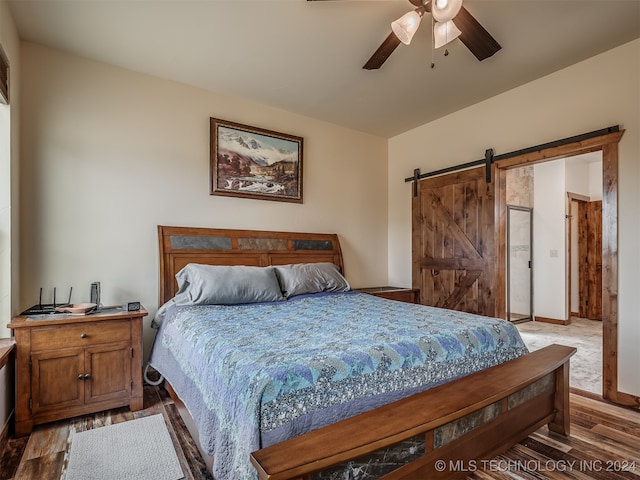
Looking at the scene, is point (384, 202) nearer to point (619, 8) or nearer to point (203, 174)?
point (203, 174)

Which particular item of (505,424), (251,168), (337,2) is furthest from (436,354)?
(251,168)

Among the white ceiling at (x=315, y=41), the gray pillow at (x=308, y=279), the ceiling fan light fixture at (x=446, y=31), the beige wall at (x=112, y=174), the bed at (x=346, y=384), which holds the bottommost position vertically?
the bed at (x=346, y=384)

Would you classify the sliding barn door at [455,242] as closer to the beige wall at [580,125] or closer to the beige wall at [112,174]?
the beige wall at [580,125]

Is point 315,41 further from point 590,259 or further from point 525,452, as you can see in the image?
point 590,259

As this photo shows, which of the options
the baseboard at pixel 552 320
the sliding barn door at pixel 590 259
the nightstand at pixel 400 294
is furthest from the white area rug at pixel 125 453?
the sliding barn door at pixel 590 259

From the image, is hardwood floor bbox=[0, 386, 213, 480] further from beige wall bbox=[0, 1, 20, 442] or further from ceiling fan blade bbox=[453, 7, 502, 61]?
ceiling fan blade bbox=[453, 7, 502, 61]

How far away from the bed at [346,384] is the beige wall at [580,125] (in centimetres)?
100

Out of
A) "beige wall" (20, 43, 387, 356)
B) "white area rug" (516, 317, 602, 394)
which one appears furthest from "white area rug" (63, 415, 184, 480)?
"white area rug" (516, 317, 602, 394)

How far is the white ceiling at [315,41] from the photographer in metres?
2.35

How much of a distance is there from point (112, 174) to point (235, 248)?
4.29 feet

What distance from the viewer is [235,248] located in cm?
357

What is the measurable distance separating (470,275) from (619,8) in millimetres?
2550

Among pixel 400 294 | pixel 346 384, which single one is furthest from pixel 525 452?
pixel 400 294

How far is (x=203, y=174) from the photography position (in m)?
3.53
